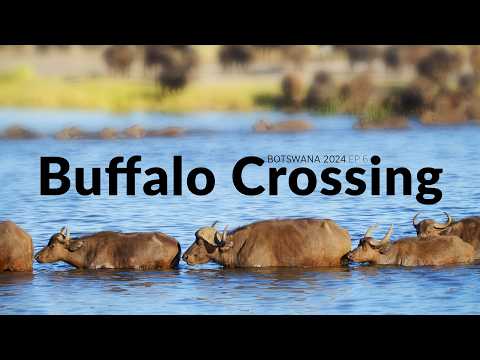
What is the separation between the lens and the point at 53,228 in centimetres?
2000

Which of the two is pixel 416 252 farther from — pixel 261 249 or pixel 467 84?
pixel 467 84

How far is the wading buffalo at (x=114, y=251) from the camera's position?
20.0 m

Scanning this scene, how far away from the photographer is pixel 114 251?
794 inches

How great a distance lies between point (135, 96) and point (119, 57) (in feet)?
2.94

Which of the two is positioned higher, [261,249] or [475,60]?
[475,60]

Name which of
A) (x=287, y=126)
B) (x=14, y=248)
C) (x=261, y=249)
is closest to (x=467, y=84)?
(x=287, y=126)

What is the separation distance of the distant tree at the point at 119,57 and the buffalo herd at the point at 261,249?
2086 mm

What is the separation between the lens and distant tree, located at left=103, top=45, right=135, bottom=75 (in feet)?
62.7

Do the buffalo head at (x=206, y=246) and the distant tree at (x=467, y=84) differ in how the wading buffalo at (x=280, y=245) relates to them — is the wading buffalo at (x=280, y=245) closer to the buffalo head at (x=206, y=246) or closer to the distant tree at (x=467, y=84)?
the buffalo head at (x=206, y=246)

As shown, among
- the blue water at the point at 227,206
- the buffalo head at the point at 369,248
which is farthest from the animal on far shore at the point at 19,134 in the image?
the buffalo head at the point at 369,248

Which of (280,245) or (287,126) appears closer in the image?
(287,126)

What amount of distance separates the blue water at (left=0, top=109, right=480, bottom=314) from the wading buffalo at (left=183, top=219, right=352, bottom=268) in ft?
0.47

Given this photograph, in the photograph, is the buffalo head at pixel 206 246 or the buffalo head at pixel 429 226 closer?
the buffalo head at pixel 206 246

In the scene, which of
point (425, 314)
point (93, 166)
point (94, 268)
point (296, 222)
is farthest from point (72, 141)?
point (425, 314)
